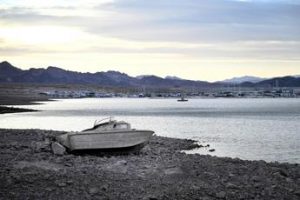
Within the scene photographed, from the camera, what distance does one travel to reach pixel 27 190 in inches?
613

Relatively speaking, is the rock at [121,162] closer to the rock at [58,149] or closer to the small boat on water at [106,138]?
the small boat on water at [106,138]

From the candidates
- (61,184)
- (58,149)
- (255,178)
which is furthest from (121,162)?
(255,178)

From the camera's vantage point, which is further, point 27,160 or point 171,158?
point 171,158

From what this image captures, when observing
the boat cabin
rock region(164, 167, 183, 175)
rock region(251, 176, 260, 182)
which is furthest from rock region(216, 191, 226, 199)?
the boat cabin

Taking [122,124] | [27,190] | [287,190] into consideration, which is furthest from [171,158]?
[27,190]

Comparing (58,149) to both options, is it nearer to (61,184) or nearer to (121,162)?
(121,162)

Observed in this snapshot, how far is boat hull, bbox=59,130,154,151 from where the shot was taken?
24.0 meters

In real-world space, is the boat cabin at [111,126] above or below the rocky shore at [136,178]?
above

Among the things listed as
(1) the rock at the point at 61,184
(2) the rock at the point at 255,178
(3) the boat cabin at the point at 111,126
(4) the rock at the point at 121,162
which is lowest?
(2) the rock at the point at 255,178

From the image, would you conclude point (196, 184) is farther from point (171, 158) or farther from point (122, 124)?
point (122, 124)

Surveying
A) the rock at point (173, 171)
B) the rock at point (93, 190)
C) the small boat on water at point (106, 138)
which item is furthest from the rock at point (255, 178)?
the small boat on water at point (106, 138)

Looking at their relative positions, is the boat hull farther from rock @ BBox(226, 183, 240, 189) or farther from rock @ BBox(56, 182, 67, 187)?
rock @ BBox(226, 183, 240, 189)

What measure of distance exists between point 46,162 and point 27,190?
4899 mm

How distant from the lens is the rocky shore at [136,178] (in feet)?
51.4
